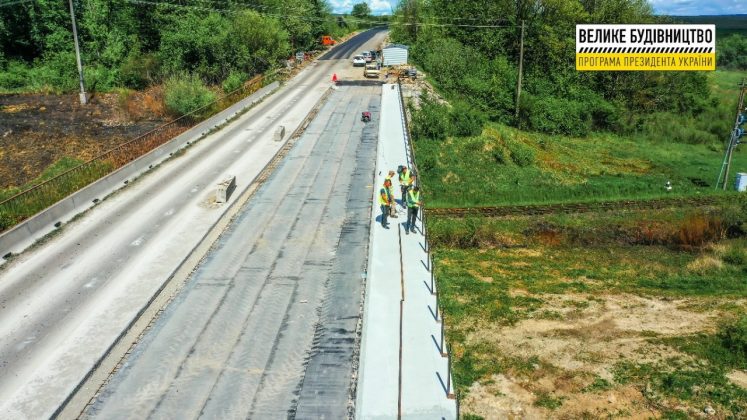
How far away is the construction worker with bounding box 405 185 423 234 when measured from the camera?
1814 centimetres

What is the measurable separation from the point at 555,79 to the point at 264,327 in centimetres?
5005

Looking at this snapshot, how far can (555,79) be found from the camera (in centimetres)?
5572

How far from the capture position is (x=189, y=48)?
162 feet

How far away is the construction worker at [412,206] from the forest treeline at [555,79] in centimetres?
3274

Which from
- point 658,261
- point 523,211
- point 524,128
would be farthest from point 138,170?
point 524,128

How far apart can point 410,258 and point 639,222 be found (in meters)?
17.6

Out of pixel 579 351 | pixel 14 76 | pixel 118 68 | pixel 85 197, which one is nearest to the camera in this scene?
pixel 579 351

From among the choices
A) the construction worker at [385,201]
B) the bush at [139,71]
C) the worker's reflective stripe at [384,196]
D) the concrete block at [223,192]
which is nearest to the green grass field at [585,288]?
the construction worker at [385,201]

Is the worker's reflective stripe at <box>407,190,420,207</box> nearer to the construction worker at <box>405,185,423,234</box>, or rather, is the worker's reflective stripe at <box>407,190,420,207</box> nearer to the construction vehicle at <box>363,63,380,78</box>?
the construction worker at <box>405,185,423,234</box>

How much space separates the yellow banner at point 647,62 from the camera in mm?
53781

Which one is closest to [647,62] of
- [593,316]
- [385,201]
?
[593,316]

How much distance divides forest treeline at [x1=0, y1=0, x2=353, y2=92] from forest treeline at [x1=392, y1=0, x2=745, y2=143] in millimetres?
18234

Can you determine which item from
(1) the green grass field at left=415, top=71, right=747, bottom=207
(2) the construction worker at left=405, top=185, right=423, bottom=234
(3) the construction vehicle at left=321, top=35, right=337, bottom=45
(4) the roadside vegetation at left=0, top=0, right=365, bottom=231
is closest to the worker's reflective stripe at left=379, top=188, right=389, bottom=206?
(2) the construction worker at left=405, top=185, right=423, bottom=234

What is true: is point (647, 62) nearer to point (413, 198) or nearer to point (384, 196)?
point (384, 196)
